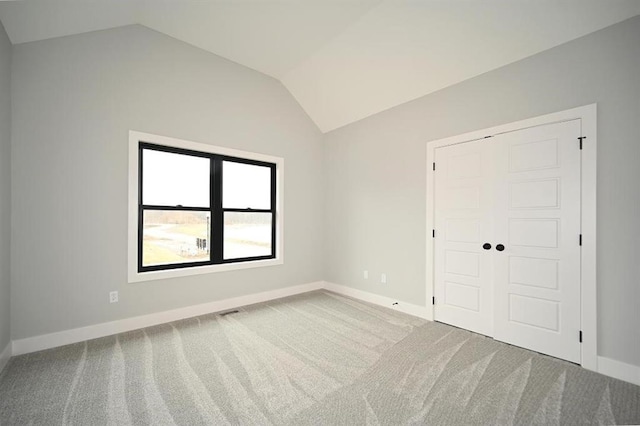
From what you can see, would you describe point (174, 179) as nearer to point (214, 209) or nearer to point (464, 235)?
point (214, 209)

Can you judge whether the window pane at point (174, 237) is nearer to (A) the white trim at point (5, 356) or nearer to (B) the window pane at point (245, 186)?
(B) the window pane at point (245, 186)

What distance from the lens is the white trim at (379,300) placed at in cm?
357

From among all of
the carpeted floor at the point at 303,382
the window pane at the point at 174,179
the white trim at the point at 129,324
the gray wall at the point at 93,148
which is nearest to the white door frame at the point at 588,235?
the carpeted floor at the point at 303,382

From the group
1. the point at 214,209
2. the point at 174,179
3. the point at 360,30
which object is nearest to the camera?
the point at 360,30

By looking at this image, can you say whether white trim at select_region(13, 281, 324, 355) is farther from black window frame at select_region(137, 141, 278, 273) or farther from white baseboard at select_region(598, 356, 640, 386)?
white baseboard at select_region(598, 356, 640, 386)

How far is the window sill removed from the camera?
123 inches

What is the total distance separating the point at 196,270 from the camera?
3521 millimetres

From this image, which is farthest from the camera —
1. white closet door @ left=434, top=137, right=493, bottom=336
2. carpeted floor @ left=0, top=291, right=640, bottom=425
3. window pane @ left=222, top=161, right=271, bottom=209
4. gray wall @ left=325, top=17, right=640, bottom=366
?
window pane @ left=222, top=161, right=271, bottom=209

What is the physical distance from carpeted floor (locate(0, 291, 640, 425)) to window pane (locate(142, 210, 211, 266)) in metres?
0.86

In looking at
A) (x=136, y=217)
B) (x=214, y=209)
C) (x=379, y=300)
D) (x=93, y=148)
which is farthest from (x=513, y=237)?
(x=93, y=148)

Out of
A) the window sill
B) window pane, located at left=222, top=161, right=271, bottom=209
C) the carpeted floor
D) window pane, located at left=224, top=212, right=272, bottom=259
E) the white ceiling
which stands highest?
the white ceiling

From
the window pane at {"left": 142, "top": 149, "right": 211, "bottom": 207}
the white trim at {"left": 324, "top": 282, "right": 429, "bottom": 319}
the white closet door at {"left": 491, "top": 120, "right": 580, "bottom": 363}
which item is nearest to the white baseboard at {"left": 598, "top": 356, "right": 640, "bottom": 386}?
the white closet door at {"left": 491, "top": 120, "right": 580, "bottom": 363}

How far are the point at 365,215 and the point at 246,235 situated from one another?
1889 millimetres

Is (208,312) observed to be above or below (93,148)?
below
